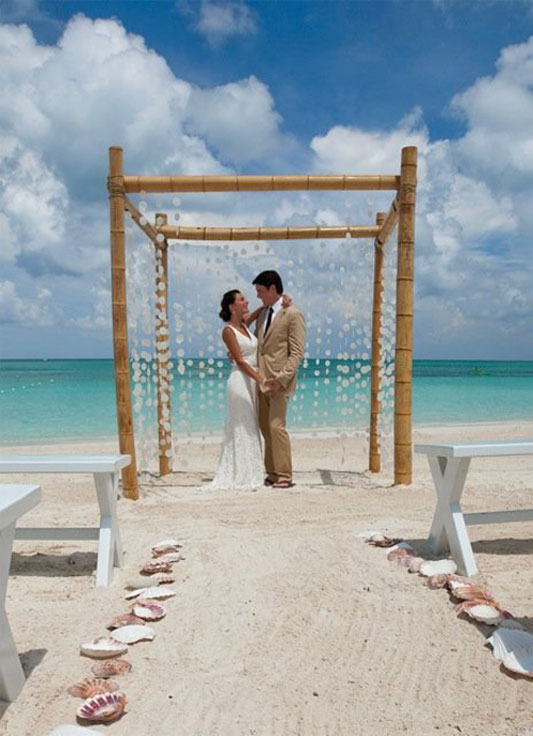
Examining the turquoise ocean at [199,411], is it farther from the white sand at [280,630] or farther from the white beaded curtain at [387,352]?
the white sand at [280,630]

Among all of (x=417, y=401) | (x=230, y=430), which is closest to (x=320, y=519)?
(x=230, y=430)

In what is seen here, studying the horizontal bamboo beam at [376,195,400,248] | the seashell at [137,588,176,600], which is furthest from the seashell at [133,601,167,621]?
the horizontal bamboo beam at [376,195,400,248]

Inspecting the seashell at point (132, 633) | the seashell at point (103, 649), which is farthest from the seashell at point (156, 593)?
the seashell at point (103, 649)

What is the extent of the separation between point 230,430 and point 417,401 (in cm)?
1822

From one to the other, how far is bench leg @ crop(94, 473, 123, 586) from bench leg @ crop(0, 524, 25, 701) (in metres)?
1.09

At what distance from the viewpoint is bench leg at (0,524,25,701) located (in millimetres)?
2061

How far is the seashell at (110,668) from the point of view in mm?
2220

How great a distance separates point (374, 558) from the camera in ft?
11.4

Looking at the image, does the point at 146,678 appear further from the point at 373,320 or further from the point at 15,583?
the point at 373,320

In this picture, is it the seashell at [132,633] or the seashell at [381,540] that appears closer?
the seashell at [132,633]

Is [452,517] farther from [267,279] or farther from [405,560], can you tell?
[267,279]

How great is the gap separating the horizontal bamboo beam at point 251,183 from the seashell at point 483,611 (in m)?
3.83

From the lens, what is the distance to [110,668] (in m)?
2.23

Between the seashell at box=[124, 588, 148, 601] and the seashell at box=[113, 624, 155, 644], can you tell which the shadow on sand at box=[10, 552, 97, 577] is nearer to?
the seashell at box=[124, 588, 148, 601]
